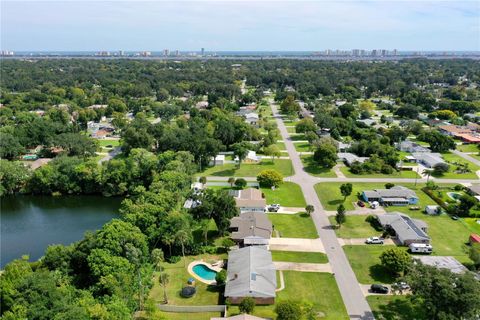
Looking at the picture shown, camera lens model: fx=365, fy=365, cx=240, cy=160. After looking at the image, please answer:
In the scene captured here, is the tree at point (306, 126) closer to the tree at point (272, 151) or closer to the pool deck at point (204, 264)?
the tree at point (272, 151)

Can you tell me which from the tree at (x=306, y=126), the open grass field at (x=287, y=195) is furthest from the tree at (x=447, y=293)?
the tree at (x=306, y=126)

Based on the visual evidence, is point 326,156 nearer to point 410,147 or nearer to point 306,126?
point 410,147

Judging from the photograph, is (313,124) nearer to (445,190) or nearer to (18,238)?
(445,190)

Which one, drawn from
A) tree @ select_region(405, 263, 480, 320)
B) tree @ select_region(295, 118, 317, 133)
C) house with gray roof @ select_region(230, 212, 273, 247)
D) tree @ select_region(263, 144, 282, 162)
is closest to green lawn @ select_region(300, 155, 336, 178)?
tree @ select_region(263, 144, 282, 162)

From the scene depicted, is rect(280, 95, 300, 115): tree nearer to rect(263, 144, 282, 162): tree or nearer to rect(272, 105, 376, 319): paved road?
rect(263, 144, 282, 162): tree

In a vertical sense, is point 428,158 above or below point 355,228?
above

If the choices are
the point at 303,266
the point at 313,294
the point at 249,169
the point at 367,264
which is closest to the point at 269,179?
the point at 249,169

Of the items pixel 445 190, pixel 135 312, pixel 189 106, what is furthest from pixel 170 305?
pixel 189 106
